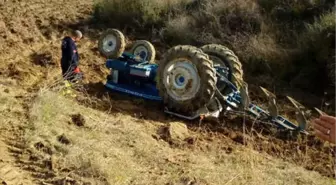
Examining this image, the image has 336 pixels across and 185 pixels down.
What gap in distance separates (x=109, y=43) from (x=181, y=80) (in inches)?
121

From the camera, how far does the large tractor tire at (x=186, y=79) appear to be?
7816mm

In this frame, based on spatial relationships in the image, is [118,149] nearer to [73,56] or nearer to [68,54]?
[73,56]

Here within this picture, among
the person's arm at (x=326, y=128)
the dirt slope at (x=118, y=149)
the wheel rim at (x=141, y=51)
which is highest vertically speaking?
the person's arm at (x=326, y=128)

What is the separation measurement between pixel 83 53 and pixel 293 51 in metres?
5.05

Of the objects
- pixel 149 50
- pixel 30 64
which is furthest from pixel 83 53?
pixel 149 50

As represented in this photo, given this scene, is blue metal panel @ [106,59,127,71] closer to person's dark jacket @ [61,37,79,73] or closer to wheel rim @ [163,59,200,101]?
person's dark jacket @ [61,37,79,73]

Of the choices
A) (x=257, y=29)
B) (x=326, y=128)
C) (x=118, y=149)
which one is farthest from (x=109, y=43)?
(x=326, y=128)

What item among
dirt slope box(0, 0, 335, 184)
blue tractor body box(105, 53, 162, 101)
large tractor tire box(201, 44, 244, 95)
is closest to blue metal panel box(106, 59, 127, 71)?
blue tractor body box(105, 53, 162, 101)

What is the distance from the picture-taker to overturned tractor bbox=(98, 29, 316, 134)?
25.6ft

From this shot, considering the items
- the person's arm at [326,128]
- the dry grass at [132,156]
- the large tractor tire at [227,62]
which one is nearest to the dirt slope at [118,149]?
the dry grass at [132,156]

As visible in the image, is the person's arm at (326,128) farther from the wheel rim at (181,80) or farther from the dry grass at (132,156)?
the wheel rim at (181,80)

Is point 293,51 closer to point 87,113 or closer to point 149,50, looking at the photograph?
point 149,50

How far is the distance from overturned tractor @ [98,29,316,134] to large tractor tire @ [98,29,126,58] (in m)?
1.17

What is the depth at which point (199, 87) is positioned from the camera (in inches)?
311
